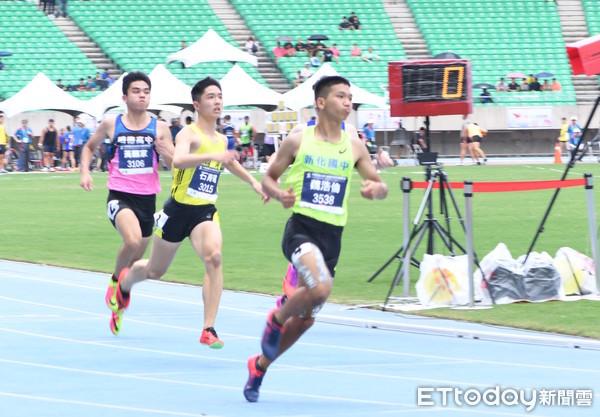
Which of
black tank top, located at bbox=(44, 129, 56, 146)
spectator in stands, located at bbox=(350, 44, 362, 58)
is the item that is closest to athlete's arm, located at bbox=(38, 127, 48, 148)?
black tank top, located at bbox=(44, 129, 56, 146)

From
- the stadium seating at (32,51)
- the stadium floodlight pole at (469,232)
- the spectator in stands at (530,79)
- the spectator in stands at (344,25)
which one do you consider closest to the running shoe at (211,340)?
the stadium floodlight pole at (469,232)

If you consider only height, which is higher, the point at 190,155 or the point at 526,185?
the point at 190,155

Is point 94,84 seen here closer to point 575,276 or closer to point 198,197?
point 575,276

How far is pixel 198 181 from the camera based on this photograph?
9797mm

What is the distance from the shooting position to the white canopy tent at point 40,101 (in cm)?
3966

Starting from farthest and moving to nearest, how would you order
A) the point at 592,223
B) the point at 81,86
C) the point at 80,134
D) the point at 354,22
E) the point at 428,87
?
the point at 354,22 → the point at 81,86 → the point at 80,134 → the point at 428,87 → the point at 592,223

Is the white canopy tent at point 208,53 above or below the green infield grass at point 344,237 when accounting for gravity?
above

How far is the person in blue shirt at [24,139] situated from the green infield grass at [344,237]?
7.70 meters

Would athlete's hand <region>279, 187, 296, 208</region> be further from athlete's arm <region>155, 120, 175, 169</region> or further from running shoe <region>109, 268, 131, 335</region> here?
running shoe <region>109, 268, 131, 335</region>

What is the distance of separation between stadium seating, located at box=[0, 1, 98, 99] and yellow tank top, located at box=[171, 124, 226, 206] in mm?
36664

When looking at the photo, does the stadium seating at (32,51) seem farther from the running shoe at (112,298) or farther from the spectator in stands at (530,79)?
the running shoe at (112,298)

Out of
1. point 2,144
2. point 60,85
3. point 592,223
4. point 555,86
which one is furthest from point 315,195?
point 555,86

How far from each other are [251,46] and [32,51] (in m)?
8.82

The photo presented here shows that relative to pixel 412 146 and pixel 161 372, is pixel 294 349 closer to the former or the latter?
pixel 161 372
